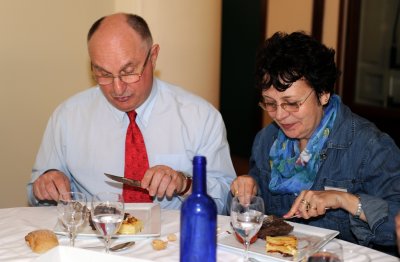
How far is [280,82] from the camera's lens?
2.39 meters

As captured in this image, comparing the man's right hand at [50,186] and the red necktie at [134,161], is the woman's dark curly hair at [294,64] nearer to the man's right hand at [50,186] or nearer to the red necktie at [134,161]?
the red necktie at [134,161]

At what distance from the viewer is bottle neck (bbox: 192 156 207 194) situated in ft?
4.69

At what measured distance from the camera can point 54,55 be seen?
11.9 feet

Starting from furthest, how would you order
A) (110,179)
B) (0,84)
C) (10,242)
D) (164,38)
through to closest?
(164,38) → (0,84) → (110,179) → (10,242)

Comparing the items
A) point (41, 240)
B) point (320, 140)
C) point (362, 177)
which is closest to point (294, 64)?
point (320, 140)

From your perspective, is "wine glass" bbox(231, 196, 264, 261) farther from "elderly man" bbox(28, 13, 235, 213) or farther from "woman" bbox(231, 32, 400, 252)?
"elderly man" bbox(28, 13, 235, 213)

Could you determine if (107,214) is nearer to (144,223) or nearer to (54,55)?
(144,223)

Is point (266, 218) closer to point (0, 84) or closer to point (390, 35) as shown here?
point (0, 84)

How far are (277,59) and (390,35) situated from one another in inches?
133

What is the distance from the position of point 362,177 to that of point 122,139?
1105 mm

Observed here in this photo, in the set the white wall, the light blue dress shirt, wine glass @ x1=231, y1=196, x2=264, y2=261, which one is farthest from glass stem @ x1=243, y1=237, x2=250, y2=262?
the white wall

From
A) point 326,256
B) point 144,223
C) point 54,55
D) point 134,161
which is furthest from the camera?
point 54,55

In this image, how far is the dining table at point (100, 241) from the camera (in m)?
1.86

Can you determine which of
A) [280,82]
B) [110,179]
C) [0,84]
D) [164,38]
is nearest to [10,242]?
[110,179]
